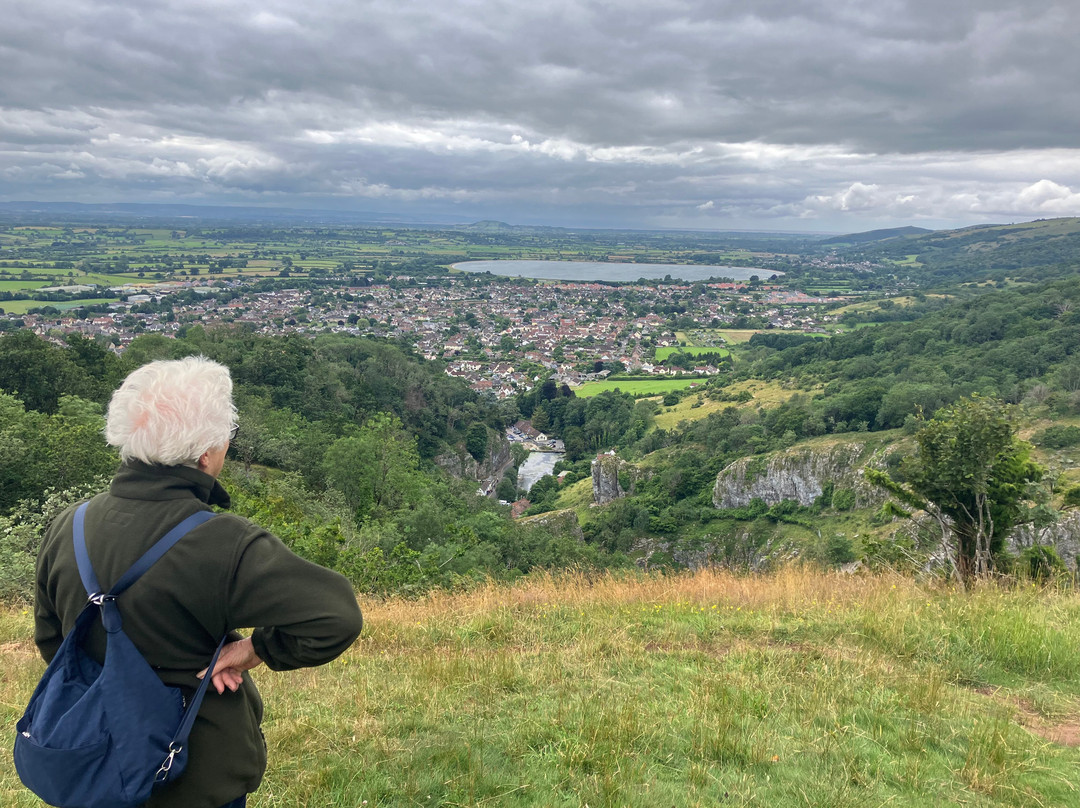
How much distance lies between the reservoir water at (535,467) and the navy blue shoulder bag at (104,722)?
55468 mm

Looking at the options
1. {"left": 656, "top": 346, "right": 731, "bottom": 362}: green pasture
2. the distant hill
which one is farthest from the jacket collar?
the distant hill

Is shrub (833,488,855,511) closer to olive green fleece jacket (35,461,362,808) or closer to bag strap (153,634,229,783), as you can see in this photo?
olive green fleece jacket (35,461,362,808)

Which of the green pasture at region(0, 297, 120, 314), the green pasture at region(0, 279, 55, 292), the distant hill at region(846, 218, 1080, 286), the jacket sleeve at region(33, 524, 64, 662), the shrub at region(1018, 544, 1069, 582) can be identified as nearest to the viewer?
the jacket sleeve at region(33, 524, 64, 662)

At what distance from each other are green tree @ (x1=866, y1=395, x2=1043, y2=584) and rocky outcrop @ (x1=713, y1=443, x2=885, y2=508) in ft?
108

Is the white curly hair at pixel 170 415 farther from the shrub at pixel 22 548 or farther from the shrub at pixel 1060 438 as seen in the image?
the shrub at pixel 1060 438

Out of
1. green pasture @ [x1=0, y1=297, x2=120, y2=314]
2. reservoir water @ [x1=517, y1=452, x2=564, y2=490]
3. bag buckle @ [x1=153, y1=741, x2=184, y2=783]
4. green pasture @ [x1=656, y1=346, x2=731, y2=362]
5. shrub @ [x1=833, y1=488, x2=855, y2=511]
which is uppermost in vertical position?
bag buckle @ [x1=153, y1=741, x2=184, y2=783]

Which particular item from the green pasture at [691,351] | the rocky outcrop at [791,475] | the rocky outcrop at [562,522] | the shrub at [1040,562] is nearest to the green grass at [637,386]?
the green pasture at [691,351]

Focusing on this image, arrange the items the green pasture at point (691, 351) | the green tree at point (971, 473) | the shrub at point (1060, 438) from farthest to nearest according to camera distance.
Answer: the green pasture at point (691, 351) < the shrub at point (1060, 438) < the green tree at point (971, 473)

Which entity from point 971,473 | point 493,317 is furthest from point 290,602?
point 493,317

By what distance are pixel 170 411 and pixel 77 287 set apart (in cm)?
11854

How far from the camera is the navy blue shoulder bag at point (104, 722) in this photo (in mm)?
1597

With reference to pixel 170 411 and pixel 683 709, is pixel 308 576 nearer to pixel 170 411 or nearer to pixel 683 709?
pixel 170 411

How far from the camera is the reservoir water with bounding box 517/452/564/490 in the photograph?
59469 millimetres

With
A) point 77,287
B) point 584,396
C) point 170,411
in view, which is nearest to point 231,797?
point 170,411
